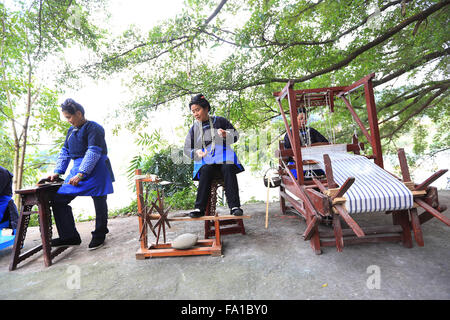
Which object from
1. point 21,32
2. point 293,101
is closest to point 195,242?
point 293,101

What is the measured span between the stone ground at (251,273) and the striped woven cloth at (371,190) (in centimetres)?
54

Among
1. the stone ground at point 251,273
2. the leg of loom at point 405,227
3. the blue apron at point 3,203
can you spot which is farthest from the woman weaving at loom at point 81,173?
the leg of loom at point 405,227

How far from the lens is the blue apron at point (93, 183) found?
2.98 metres

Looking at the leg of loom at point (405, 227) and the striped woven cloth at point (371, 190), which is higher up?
the striped woven cloth at point (371, 190)

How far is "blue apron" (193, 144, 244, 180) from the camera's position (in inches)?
118

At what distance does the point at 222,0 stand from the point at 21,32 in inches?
179

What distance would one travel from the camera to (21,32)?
203 inches

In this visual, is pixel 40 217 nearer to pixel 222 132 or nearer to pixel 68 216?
pixel 68 216

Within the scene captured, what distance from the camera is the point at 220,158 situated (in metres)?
3.01

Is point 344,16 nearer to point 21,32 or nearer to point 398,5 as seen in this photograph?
point 398,5

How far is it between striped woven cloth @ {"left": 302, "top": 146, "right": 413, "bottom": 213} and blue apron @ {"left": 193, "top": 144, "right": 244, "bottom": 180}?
1.24m

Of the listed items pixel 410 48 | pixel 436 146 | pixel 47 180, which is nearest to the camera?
pixel 47 180

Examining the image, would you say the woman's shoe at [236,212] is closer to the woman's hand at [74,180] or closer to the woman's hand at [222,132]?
the woman's hand at [222,132]

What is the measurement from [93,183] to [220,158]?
171 centimetres
